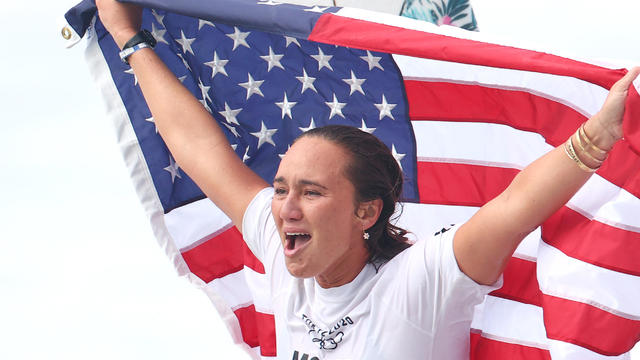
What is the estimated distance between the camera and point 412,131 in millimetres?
2998

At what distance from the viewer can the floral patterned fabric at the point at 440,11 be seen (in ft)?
14.1

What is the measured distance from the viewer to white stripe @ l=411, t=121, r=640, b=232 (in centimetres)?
230

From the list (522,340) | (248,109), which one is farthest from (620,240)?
(248,109)

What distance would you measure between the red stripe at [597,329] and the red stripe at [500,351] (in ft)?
0.82

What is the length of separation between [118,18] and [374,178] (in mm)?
1082

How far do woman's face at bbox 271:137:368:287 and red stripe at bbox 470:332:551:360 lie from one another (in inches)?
19.2

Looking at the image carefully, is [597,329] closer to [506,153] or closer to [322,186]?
[506,153]

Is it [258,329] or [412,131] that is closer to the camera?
[412,131]

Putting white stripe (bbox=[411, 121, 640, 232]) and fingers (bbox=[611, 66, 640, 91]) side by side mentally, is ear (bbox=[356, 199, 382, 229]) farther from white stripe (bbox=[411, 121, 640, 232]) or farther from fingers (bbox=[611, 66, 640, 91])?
fingers (bbox=[611, 66, 640, 91])

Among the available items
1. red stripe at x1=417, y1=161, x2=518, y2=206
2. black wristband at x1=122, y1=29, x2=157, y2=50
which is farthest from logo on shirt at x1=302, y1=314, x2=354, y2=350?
black wristband at x1=122, y1=29, x2=157, y2=50

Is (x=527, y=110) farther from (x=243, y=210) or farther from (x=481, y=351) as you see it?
(x=243, y=210)

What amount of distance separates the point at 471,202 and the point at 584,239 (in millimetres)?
585

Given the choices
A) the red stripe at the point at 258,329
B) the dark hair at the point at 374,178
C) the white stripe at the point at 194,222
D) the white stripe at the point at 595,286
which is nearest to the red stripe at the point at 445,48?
the dark hair at the point at 374,178

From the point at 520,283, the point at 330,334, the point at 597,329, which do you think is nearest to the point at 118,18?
the point at 330,334
